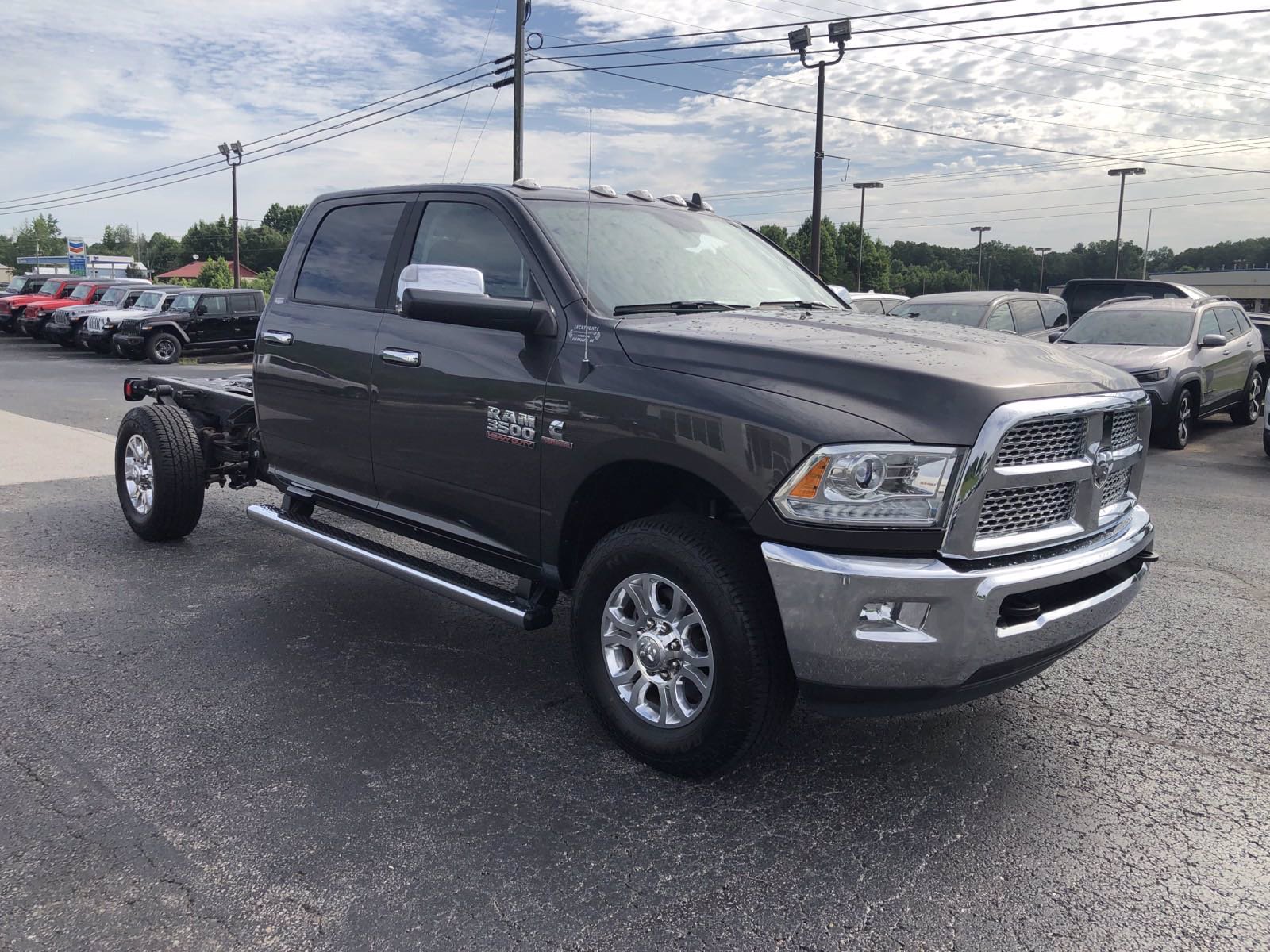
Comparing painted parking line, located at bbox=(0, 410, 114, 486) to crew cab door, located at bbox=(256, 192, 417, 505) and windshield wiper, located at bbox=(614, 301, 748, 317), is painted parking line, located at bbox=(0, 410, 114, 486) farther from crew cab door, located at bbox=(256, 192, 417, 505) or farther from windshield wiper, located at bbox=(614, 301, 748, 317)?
windshield wiper, located at bbox=(614, 301, 748, 317)

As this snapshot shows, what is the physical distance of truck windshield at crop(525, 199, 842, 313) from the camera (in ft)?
12.5

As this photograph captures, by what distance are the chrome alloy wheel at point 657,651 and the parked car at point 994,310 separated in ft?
32.0

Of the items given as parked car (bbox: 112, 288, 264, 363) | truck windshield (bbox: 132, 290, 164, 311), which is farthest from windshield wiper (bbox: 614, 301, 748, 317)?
truck windshield (bbox: 132, 290, 164, 311)

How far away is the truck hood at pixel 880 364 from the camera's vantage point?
2822 mm

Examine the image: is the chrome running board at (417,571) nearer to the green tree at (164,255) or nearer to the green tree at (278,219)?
the green tree at (278,219)

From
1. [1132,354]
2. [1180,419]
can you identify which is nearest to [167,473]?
[1132,354]

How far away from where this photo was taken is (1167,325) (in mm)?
11742

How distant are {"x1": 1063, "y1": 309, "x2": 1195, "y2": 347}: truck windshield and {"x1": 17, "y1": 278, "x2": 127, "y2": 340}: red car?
25890 millimetres

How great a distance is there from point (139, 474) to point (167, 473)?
488 millimetres

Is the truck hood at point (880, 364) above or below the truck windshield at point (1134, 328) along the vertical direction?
below

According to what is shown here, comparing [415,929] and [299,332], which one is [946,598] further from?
[299,332]

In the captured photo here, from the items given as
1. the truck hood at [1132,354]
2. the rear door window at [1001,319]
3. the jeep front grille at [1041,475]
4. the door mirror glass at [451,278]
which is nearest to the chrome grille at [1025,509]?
the jeep front grille at [1041,475]

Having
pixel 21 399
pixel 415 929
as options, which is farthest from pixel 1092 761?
pixel 21 399

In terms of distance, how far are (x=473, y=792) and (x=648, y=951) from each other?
953 mm
